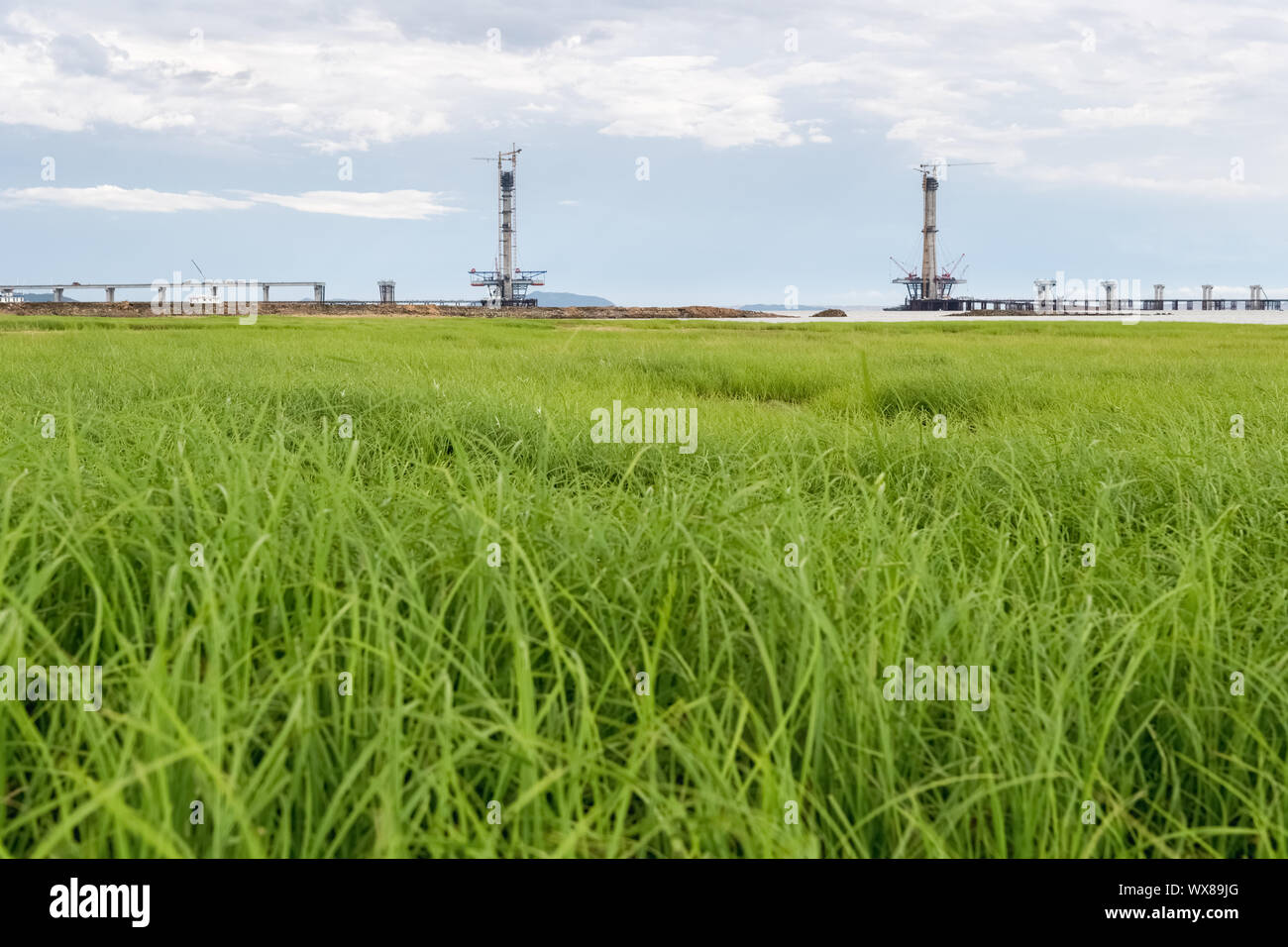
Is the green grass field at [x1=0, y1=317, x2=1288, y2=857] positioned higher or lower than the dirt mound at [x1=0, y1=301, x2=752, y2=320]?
lower

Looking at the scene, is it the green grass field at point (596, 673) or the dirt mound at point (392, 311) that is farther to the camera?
the dirt mound at point (392, 311)

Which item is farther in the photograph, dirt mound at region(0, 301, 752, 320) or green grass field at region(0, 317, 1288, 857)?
dirt mound at region(0, 301, 752, 320)

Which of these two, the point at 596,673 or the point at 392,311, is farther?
the point at 392,311

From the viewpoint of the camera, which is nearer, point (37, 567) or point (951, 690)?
point (951, 690)

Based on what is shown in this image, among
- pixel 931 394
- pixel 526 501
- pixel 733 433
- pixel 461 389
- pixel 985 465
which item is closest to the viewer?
pixel 526 501

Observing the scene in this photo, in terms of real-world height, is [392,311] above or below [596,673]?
above

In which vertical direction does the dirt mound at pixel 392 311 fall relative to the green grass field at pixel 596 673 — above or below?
above
